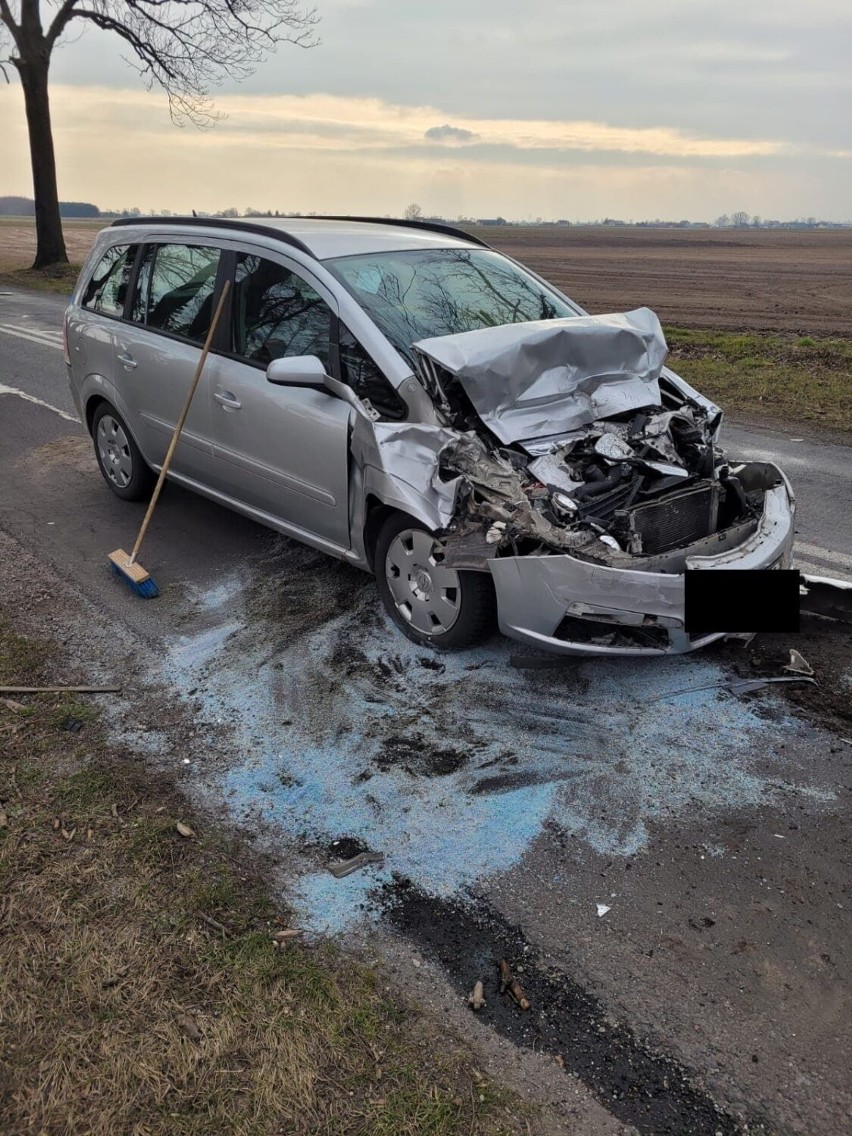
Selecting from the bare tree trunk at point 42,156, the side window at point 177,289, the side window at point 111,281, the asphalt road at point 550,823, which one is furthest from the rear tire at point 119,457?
the bare tree trunk at point 42,156

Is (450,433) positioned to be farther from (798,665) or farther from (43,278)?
(43,278)

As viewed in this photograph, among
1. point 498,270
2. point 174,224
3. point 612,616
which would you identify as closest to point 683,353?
point 498,270

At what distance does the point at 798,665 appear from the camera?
3.87m

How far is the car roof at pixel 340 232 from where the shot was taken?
183 inches

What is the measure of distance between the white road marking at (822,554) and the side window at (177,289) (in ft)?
12.0

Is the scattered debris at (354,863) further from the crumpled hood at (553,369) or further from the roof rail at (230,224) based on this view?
the roof rail at (230,224)

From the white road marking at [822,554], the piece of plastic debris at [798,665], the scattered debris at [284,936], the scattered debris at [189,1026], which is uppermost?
the piece of plastic debris at [798,665]

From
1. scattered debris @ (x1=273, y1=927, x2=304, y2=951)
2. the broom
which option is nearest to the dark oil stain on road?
scattered debris @ (x1=273, y1=927, x2=304, y2=951)

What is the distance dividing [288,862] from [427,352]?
227cm

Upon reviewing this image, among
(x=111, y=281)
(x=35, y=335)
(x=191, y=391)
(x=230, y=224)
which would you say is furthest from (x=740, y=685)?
(x=35, y=335)

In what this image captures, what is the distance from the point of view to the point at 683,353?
1186cm

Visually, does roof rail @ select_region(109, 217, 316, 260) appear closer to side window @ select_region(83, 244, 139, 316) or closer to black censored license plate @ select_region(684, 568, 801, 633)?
side window @ select_region(83, 244, 139, 316)

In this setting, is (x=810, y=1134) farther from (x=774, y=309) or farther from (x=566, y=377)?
(x=774, y=309)

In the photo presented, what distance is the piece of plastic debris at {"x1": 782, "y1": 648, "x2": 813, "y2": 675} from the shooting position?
3839mm
